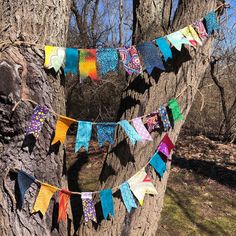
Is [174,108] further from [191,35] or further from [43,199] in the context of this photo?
[43,199]

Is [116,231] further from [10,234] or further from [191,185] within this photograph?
[191,185]

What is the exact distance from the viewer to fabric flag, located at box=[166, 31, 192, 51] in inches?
102

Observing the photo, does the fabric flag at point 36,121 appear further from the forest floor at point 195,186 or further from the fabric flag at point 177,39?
the forest floor at point 195,186

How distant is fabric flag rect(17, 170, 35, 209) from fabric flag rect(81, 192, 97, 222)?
0.45 metres

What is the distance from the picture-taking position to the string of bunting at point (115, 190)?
251 cm

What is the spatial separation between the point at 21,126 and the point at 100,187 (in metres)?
0.95

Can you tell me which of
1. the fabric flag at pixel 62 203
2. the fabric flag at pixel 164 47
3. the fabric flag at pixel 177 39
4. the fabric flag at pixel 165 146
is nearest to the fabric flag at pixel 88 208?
the fabric flag at pixel 62 203

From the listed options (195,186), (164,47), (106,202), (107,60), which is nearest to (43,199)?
(106,202)

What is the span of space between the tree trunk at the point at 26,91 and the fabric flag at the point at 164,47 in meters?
0.68

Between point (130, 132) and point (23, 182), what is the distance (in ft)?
2.66

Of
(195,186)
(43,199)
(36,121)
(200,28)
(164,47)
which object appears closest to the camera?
(36,121)

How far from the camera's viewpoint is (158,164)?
9.41 feet

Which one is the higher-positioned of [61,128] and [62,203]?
[61,128]

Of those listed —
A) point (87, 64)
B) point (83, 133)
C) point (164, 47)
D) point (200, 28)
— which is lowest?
point (83, 133)
